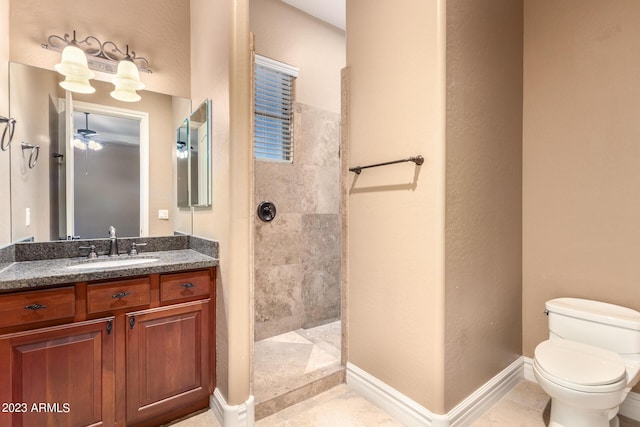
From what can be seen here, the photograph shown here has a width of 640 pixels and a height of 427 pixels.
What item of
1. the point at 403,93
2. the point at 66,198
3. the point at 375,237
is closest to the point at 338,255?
the point at 375,237

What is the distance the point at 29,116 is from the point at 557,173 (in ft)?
11.0

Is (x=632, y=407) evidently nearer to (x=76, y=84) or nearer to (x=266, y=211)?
(x=266, y=211)

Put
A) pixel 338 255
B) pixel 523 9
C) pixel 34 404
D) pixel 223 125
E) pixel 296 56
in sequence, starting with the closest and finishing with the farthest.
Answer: pixel 34 404 < pixel 223 125 < pixel 523 9 < pixel 296 56 < pixel 338 255

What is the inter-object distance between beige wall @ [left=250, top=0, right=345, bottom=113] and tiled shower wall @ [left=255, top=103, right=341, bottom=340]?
188 mm

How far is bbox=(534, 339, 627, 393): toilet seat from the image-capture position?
1.44 metres

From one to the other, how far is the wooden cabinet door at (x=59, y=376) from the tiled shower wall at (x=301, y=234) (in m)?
1.33

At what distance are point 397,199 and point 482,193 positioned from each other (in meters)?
0.52

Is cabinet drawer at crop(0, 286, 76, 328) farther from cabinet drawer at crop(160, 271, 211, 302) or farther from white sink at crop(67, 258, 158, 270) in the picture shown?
cabinet drawer at crop(160, 271, 211, 302)

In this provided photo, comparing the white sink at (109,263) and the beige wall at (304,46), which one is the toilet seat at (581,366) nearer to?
the white sink at (109,263)

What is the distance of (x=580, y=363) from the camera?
158 centimetres

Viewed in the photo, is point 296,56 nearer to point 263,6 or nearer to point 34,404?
point 263,6

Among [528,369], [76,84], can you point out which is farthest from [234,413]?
[76,84]

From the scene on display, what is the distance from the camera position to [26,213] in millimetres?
1784

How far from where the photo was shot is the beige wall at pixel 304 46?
2.72m
